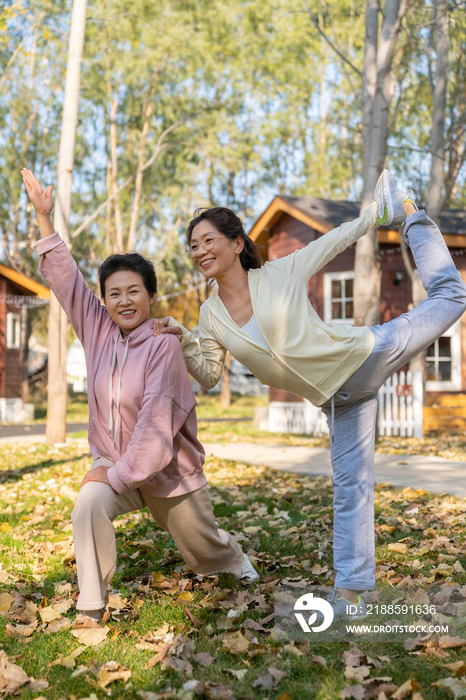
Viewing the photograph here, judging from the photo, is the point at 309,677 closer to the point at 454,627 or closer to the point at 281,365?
the point at 454,627

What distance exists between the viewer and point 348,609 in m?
3.20

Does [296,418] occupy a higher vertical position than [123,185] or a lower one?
lower

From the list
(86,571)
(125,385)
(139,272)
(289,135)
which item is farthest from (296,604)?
(289,135)

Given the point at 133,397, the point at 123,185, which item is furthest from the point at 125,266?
the point at 123,185

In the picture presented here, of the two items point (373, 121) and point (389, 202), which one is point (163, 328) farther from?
point (373, 121)

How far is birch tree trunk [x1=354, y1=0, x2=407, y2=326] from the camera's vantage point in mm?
10578

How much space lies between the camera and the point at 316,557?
438 centimetres

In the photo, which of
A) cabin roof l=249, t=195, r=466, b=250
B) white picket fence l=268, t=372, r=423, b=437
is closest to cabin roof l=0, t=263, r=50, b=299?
cabin roof l=249, t=195, r=466, b=250

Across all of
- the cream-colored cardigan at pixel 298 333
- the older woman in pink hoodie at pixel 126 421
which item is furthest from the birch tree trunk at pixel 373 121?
the older woman in pink hoodie at pixel 126 421

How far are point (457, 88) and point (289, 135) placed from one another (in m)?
17.5

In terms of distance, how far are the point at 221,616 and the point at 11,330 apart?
2202 centimetres

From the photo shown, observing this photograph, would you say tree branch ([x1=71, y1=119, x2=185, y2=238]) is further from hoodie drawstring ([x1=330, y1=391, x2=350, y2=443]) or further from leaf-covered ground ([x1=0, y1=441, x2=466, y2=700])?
hoodie drawstring ([x1=330, y1=391, x2=350, y2=443])

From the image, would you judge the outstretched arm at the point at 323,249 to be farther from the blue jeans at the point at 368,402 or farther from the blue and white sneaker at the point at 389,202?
the blue jeans at the point at 368,402

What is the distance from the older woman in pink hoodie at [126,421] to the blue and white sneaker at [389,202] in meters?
1.27
